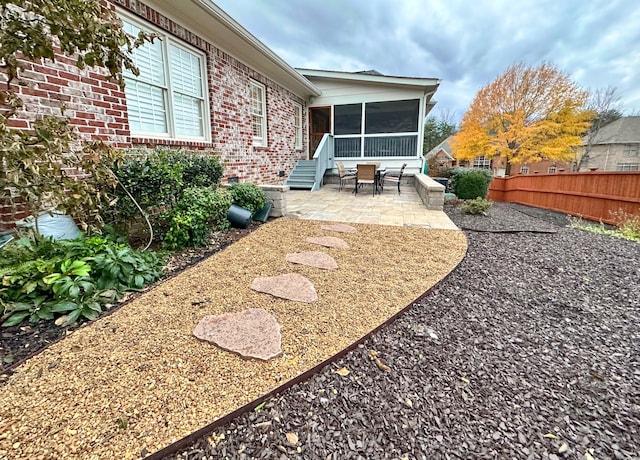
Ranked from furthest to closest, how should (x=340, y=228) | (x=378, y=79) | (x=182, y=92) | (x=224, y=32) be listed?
(x=378, y=79), (x=224, y=32), (x=182, y=92), (x=340, y=228)

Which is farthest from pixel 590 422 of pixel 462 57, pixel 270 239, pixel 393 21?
pixel 462 57

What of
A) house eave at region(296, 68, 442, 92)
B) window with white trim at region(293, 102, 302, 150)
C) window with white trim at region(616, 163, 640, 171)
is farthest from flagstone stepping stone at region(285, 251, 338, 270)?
window with white trim at region(616, 163, 640, 171)

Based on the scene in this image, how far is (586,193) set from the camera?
706cm

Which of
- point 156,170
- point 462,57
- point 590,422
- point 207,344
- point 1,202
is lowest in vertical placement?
point 590,422

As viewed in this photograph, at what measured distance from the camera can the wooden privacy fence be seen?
5863 mm

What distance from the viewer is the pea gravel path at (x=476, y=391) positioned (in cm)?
118

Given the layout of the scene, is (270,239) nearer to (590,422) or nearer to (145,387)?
(145,387)

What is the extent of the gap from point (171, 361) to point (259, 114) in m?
6.95

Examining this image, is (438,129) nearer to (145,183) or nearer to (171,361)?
(145,183)

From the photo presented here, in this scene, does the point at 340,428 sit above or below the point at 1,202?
below

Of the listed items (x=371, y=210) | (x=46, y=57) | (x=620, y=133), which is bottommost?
(x=371, y=210)

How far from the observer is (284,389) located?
4.65ft

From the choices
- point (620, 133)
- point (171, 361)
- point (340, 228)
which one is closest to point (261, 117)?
point (340, 228)

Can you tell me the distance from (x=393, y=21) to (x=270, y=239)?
10.7m
